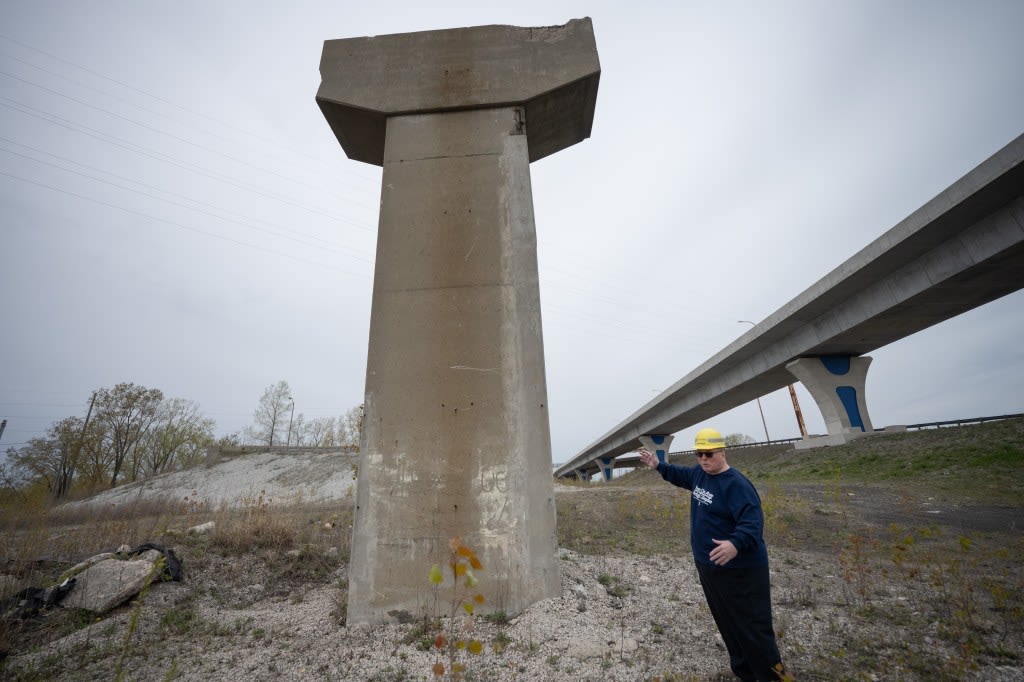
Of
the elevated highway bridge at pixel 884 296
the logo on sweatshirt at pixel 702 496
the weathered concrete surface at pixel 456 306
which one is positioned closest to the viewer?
the logo on sweatshirt at pixel 702 496

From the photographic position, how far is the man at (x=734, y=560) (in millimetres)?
2631

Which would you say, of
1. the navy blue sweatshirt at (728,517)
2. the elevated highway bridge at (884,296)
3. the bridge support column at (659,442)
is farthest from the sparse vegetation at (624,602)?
the bridge support column at (659,442)

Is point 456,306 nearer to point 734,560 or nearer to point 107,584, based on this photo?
point 734,560

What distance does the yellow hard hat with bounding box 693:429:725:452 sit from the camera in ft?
9.71

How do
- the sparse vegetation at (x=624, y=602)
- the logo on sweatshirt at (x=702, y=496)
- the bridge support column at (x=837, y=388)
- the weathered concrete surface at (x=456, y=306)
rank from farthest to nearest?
1. the bridge support column at (x=837, y=388)
2. the weathered concrete surface at (x=456, y=306)
3. the sparse vegetation at (x=624, y=602)
4. the logo on sweatshirt at (x=702, y=496)

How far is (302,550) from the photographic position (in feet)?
19.2

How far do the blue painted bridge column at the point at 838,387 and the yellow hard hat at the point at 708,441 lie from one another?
20.0 m

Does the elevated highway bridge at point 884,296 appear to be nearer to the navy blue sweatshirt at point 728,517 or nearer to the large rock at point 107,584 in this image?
the navy blue sweatshirt at point 728,517

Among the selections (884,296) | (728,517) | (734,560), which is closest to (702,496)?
(728,517)

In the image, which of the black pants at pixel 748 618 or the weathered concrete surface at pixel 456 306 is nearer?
the black pants at pixel 748 618

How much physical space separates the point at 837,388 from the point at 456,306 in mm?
21181

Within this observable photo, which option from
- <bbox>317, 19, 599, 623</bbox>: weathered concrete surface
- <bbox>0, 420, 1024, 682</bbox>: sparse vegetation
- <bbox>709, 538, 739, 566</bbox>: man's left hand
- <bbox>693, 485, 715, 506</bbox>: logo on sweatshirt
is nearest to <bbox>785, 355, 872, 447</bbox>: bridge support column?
<bbox>0, 420, 1024, 682</bbox>: sparse vegetation

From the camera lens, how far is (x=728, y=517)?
285 cm

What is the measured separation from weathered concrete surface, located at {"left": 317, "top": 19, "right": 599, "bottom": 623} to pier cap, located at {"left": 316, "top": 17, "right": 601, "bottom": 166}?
0.02 meters
